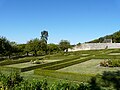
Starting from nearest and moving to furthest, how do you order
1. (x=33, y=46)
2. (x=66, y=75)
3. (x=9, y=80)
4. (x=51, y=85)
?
(x=51, y=85)
(x=9, y=80)
(x=66, y=75)
(x=33, y=46)

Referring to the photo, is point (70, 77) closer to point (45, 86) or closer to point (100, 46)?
point (45, 86)

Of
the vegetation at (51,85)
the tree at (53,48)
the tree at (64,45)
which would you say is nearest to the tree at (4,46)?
the tree at (53,48)

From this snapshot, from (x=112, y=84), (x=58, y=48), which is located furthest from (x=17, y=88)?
(x=58, y=48)

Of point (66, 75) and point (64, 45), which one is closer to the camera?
point (66, 75)

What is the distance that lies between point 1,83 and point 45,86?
3.66 meters

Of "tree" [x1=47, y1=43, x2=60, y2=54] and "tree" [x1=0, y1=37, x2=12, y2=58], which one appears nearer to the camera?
"tree" [x1=0, y1=37, x2=12, y2=58]

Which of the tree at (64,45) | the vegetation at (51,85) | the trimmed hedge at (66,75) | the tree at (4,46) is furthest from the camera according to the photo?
the tree at (64,45)

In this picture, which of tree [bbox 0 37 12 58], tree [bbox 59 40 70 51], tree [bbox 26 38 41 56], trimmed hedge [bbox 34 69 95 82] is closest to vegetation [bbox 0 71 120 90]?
trimmed hedge [bbox 34 69 95 82]

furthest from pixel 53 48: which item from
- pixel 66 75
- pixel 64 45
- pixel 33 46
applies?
pixel 66 75

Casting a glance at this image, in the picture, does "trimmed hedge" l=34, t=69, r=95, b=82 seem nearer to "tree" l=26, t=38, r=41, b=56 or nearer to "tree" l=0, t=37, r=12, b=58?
"tree" l=0, t=37, r=12, b=58

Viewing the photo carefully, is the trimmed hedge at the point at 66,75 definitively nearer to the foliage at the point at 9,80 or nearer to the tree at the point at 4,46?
the foliage at the point at 9,80

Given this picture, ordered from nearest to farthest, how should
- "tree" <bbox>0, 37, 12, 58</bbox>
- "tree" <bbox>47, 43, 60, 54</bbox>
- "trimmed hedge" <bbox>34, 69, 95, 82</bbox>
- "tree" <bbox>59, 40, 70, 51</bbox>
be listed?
"trimmed hedge" <bbox>34, 69, 95, 82</bbox> < "tree" <bbox>0, 37, 12, 58</bbox> < "tree" <bbox>47, 43, 60, 54</bbox> < "tree" <bbox>59, 40, 70, 51</bbox>

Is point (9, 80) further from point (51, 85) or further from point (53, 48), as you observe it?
point (53, 48)

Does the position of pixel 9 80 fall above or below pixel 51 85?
above
